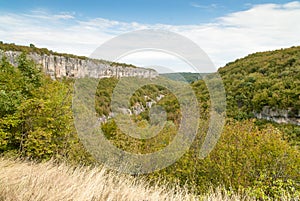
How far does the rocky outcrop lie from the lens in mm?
31914

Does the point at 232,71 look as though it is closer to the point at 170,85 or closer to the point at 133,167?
the point at 170,85

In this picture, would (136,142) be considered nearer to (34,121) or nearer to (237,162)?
(237,162)

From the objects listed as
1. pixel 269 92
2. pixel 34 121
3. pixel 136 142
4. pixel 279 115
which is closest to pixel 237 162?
pixel 136 142

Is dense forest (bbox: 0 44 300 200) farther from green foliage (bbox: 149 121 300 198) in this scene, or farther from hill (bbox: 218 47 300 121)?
hill (bbox: 218 47 300 121)

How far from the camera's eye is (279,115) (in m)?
33.2

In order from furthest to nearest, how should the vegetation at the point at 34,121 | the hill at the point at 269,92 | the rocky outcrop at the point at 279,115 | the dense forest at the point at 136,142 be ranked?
the hill at the point at 269,92, the rocky outcrop at the point at 279,115, the vegetation at the point at 34,121, the dense forest at the point at 136,142

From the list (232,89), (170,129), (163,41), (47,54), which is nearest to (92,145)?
(170,129)

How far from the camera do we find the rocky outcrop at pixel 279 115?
31914 millimetres

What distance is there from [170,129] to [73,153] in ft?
12.4

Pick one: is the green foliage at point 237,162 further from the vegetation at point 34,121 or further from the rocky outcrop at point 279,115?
the rocky outcrop at point 279,115

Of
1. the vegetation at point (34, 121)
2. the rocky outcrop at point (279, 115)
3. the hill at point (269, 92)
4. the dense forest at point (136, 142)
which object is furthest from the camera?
the hill at point (269, 92)

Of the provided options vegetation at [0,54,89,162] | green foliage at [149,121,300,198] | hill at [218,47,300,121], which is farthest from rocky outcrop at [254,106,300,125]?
vegetation at [0,54,89,162]

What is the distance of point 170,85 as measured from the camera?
518 inches

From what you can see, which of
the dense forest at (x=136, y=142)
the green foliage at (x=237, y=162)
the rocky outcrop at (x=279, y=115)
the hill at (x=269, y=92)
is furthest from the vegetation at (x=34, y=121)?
the rocky outcrop at (x=279, y=115)
